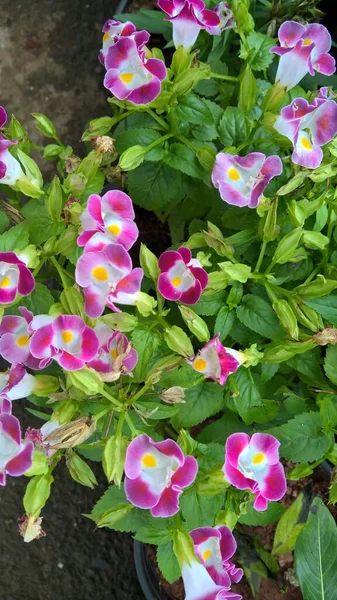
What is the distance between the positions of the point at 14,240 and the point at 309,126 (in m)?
0.37

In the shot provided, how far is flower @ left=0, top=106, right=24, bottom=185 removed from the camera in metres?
0.73

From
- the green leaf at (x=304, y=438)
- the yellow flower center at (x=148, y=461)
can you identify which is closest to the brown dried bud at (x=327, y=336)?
the green leaf at (x=304, y=438)

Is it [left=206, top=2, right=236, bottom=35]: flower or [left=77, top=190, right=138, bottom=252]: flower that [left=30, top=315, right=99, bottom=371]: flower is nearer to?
[left=77, top=190, right=138, bottom=252]: flower

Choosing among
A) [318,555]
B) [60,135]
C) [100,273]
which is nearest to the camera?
[100,273]

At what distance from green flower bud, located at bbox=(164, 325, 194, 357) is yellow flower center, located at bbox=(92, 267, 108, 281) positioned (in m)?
0.11

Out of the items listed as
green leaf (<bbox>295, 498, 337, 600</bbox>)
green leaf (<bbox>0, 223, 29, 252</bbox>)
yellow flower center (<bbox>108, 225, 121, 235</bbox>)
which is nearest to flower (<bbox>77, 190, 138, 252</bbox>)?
yellow flower center (<bbox>108, 225, 121, 235</bbox>)

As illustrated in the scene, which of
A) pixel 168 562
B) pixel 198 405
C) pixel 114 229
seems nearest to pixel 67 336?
pixel 114 229

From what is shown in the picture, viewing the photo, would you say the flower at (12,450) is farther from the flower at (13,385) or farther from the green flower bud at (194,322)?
the green flower bud at (194,322)

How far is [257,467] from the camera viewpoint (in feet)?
2.20

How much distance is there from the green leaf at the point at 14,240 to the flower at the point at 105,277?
0.14 m

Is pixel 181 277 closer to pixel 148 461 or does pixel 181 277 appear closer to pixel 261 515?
pixel 148 461

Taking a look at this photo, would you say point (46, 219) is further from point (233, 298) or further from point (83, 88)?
point (83, 88)

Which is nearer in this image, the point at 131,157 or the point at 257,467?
the point at 257,467

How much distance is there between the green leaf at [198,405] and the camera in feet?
2.63
